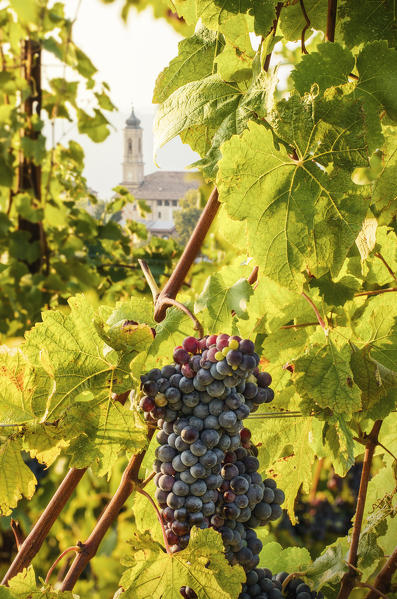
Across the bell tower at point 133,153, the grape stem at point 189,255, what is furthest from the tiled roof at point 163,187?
the grape stem at point 189,255

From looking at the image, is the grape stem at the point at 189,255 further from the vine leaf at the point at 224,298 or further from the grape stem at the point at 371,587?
the grape stem at the point at 371,587

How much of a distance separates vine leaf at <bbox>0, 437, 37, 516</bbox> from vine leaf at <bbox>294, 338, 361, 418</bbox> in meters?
0.34

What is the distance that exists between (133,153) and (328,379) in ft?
183

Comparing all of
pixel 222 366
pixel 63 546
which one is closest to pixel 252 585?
pixel 222 366

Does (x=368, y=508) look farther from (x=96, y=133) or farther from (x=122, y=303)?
(x=96, y=133)

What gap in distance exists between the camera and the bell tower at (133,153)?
167ft

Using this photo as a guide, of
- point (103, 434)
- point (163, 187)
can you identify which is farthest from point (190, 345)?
point (163, 187)

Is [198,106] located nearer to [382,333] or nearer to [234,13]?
[234,13]

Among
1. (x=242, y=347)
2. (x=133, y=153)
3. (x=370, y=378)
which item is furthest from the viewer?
(x=133, y=153)

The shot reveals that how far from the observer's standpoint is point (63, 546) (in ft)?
6.16

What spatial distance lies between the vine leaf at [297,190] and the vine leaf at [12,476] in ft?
1.17

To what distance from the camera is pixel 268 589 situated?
2.50ft

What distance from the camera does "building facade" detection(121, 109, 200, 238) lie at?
50.7 m

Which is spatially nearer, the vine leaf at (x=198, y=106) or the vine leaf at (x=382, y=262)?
the vine leaf at (x=198, y=106)
